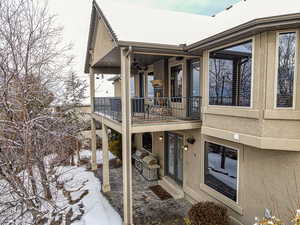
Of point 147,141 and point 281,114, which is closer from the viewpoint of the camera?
point 281,114

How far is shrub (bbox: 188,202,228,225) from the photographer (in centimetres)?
536

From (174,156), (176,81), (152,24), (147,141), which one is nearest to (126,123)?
(176,81)

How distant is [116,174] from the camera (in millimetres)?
11344

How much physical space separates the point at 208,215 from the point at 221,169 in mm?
1683

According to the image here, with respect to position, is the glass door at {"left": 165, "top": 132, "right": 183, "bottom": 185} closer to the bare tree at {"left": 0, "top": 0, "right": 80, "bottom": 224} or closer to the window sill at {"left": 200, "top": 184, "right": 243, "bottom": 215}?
the window sill at {"left": 200, "top": 184, "right": 243, "bottom": 215}

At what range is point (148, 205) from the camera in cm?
780

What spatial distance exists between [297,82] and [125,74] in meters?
4.65

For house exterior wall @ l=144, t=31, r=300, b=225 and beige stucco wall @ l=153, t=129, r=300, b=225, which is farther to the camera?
beige stucco wall @ l=153, t=129, r=300, b=225

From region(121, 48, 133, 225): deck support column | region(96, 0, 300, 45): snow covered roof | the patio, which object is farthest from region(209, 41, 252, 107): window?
the patio

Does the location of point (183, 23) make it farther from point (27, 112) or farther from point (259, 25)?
point (27, 112)

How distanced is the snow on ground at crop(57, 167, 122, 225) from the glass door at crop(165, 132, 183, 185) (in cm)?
337

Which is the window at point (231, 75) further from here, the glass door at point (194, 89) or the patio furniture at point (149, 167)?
the patio furniture at point (149, 167)

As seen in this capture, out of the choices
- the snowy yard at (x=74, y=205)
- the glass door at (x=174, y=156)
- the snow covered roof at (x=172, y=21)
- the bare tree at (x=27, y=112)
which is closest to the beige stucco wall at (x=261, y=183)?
the glass door at (x=174, y=156)

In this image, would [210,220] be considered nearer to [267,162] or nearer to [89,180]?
[267,162]
